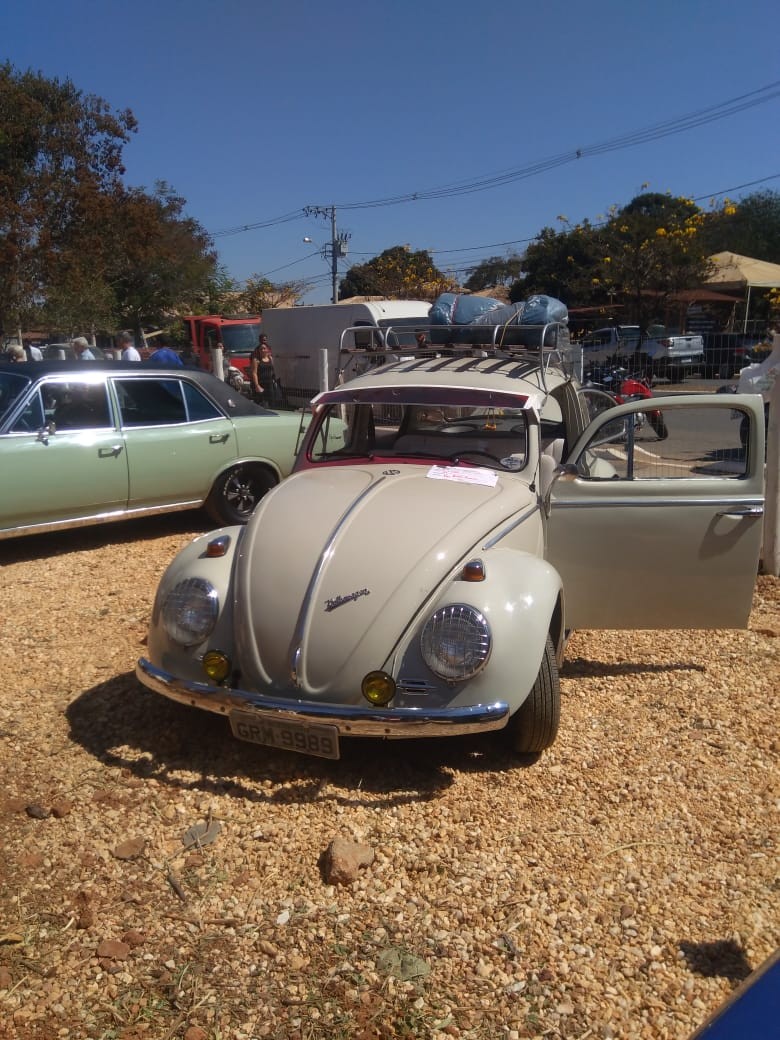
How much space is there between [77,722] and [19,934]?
57.7 inches

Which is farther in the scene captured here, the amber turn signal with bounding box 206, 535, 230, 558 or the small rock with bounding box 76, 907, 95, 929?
the amber turn signal with bounding box 206, 535, 230, 558

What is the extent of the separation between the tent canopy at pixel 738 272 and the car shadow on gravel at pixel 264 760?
25.0 m

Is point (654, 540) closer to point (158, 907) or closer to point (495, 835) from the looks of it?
point (495, 835)

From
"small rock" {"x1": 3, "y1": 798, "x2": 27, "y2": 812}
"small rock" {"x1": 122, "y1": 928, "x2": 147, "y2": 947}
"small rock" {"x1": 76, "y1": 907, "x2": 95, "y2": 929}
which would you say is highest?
"small rock" {"x1": 3, "y1": 798, "x2": 27, "y2": 812}

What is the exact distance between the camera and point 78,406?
684 centimetres

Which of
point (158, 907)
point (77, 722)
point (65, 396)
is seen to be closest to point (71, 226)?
point (65, 396)

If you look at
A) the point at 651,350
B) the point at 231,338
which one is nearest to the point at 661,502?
the point at 651,350

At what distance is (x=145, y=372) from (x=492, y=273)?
42401mm

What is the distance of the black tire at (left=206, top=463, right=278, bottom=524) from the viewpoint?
7.67m

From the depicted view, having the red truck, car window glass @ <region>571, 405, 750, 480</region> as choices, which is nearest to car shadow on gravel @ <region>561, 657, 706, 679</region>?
car window glass @ <region>571, 405, 750, 480</region>

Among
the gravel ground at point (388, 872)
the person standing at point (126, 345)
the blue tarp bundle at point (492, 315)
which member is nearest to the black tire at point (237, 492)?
the blue tarp bundle at point (492, 315)

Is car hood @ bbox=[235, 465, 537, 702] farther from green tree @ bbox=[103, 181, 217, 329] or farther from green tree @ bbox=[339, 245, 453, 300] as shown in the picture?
green tree @ bbox=[103, 181, 217, 329]

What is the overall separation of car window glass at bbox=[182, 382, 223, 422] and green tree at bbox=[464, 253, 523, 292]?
40128 millimetres

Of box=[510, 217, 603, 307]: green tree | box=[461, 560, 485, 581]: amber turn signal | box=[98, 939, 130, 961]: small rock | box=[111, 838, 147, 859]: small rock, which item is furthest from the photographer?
box=[510, 217, 603, 307]: green tree
